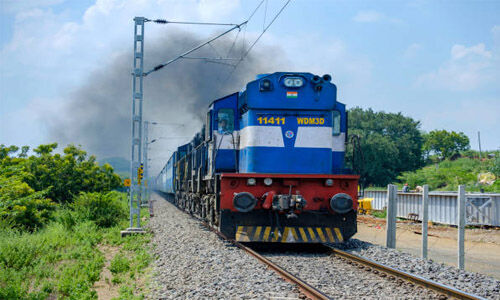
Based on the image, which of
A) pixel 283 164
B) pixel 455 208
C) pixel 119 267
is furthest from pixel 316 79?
pixel 455 208

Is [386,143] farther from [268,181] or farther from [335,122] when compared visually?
[268,181]

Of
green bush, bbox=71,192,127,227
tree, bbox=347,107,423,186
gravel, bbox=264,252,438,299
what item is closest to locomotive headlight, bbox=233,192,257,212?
gravel, bbox=264,252,438,299

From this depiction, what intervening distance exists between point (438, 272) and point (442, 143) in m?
70.1

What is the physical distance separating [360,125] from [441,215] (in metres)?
42.0

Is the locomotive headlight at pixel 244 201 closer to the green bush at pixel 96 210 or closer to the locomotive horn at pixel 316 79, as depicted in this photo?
the locomotive horn at pixel 316 79

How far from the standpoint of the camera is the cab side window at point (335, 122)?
10109 millimetres

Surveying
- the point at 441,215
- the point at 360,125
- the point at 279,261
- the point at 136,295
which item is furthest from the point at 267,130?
the point at 360,125

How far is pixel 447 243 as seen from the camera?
12.9 m

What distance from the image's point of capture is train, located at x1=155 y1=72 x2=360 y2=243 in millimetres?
9070

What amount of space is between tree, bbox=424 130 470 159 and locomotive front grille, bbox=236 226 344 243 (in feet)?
219

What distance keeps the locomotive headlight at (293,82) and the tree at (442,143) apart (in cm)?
6629

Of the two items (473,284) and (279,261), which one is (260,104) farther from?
(473,284)

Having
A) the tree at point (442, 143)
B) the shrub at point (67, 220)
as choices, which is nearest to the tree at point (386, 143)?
the tree at point (442, 143)

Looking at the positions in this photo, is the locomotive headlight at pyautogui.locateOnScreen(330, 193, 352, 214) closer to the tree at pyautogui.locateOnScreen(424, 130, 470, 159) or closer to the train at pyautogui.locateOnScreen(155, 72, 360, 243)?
the train at pyautogui.locateOnScreen(155, 72, 360, 243)
